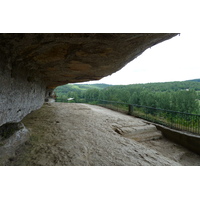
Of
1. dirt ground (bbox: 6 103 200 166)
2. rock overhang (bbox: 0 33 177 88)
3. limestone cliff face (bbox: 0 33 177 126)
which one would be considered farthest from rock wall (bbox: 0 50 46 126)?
dirt ground (bbox: 6 103 200 166)

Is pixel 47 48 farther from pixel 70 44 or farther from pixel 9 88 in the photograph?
pixel 9 88

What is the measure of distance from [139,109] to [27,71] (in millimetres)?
5968

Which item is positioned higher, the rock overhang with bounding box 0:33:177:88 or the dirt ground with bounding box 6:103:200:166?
the rock overhang with bounding box 0:33:177:88

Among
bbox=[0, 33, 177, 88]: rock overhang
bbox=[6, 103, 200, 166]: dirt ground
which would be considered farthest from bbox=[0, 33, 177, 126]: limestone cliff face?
bbox=[6, 103, 200, 166]: dirt ground

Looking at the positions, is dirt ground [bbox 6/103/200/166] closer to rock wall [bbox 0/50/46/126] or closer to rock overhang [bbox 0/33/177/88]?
rock wall [bbox 0/50/46/126]

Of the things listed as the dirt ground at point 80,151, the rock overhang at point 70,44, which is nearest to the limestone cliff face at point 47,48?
the rock overhang at point 70,44

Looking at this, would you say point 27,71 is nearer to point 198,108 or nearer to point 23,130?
point 23,130

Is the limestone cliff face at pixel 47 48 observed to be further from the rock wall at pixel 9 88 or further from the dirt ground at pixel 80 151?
the dirt ground at pixel 80 151

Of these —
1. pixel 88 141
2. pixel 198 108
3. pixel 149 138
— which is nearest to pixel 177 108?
pixel 198 108

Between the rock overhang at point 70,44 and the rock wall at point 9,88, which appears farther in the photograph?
the rock wall at point 9,88

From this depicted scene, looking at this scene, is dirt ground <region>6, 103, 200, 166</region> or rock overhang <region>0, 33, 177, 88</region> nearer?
rock overhang <region>0, 33, 177, 88</region>

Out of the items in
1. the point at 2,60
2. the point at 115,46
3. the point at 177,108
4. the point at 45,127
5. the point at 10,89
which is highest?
the point at 115,46

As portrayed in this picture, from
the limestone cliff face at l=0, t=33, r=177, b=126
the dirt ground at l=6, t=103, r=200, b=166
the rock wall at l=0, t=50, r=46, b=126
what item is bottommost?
the dirt ground at l=6, t=103, r=200, b=166

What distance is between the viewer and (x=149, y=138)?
458 centimetres
